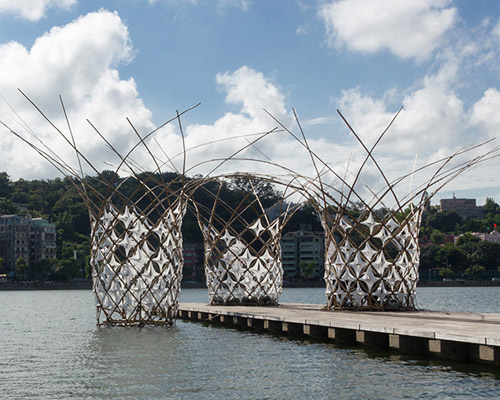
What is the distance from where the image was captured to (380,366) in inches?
539

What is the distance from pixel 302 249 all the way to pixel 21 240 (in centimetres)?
4960

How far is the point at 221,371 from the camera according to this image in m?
13.5

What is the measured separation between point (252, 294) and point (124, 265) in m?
7.63

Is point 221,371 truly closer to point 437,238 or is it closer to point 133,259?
point 133,259

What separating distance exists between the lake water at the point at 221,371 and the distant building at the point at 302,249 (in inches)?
4476

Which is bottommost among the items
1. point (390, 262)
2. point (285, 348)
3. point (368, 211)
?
point (285, 348)

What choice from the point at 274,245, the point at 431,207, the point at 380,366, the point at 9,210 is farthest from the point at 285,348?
the point at 431,207

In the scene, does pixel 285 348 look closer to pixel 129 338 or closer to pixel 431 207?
pixel 129 338

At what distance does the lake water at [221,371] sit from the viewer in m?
11.4

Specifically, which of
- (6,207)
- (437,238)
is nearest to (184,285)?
(6,207)

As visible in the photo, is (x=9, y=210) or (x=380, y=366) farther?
(x=9, y=210)

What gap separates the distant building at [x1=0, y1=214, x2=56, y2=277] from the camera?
120875 mm

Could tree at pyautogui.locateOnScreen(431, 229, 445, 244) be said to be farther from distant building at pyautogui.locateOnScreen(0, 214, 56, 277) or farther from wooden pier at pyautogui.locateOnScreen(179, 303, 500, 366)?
wooden pier at pyautogui.locateOnScreen(179, 303, 500, 366)

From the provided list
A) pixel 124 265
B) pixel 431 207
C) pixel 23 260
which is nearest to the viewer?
pixel 124 265
